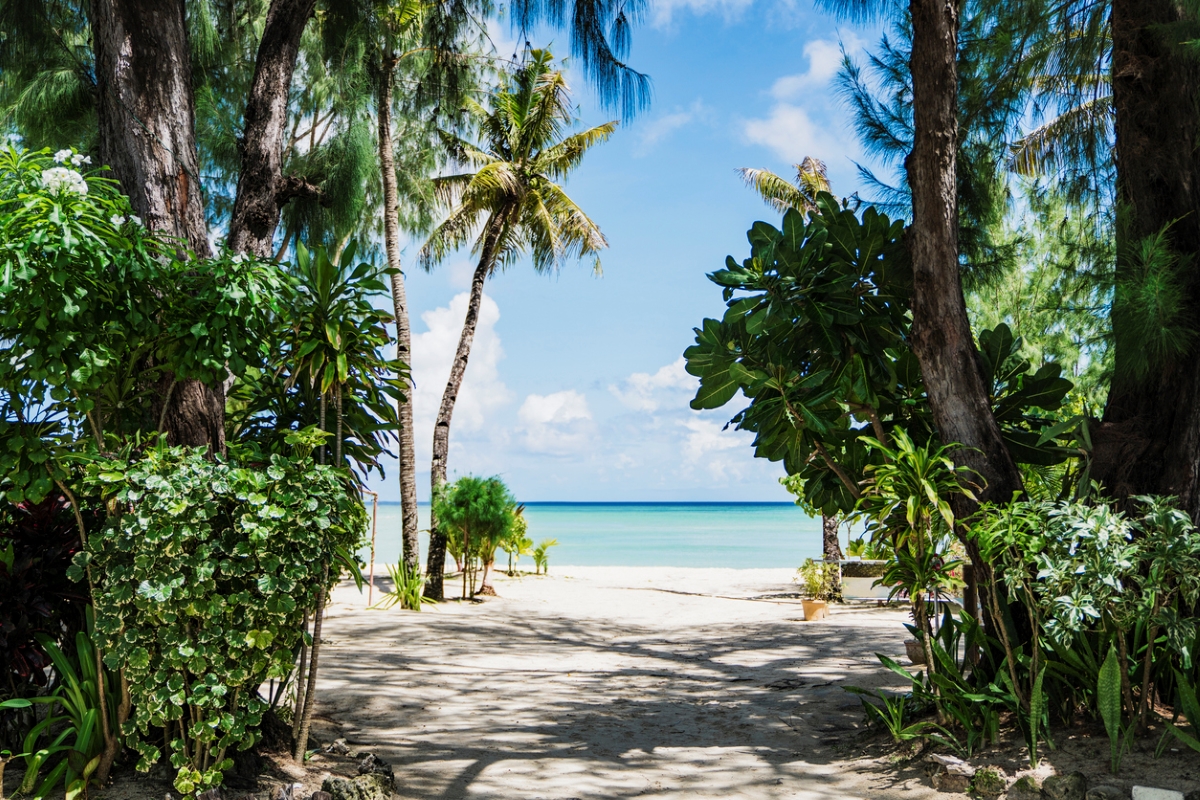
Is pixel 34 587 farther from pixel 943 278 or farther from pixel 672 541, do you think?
pixel 672 541

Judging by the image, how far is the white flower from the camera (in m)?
3.12

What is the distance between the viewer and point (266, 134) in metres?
4.87

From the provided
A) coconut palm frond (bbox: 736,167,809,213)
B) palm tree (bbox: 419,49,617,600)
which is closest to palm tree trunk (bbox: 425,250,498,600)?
palm tree (bbox: 419,49,617,600)

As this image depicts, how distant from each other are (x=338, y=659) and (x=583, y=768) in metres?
3.60

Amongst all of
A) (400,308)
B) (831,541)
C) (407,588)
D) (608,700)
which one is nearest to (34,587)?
(608,700)

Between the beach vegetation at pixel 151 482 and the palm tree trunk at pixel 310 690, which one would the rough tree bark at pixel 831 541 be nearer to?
the palm tree trunk at pixel 310 690

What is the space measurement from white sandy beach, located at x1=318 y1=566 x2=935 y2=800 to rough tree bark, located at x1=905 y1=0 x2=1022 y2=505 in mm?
1742

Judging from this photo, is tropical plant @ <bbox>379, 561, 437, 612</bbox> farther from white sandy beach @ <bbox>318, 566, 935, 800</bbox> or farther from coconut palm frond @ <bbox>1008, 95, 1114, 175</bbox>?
coconut palm frond @ <bbox>1008, 95, 1114, 175</bbox>

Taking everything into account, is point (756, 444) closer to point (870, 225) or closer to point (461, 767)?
point (870, 225)

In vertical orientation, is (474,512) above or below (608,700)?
above

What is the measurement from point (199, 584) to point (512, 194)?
444 inches

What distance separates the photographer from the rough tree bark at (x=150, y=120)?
169 inches

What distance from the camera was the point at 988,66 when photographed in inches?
228

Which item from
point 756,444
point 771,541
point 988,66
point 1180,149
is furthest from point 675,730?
point 771,541
